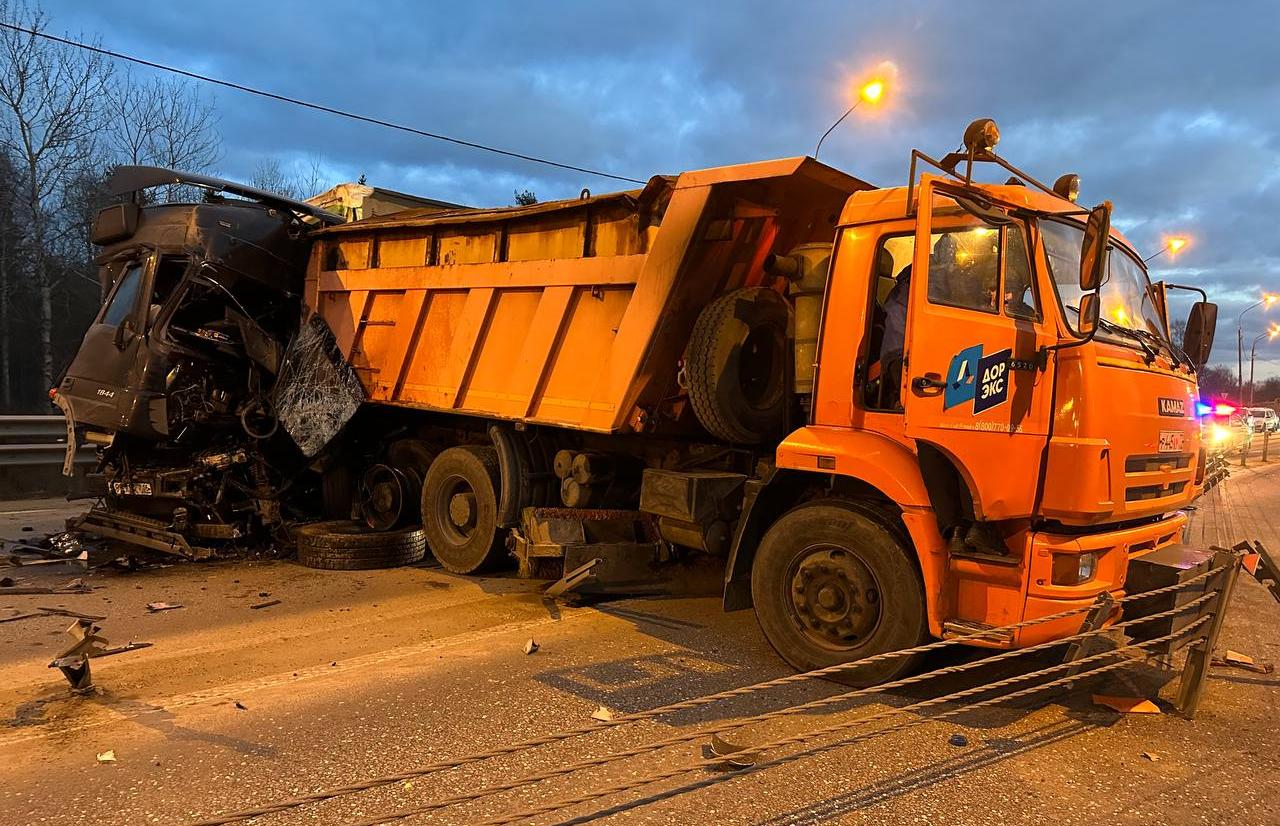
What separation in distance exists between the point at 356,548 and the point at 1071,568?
5.70m

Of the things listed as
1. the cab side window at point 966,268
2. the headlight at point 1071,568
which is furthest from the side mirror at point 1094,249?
the headlight at point 1071,568

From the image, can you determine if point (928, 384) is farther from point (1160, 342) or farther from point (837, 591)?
point (1160, 342)

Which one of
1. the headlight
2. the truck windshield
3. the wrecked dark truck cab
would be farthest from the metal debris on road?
the wrecked dark truck cab

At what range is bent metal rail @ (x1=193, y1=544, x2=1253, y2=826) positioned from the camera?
9.57 feet

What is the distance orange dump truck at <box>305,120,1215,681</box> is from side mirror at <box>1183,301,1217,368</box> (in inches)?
0.7

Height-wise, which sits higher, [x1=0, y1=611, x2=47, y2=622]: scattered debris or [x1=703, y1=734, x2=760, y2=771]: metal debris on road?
[x1=703, y1=734, x2=760, y2=771]: metal debris on road

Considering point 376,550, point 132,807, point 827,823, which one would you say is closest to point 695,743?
point 827,823

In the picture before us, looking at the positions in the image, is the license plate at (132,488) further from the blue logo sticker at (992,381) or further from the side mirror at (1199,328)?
the side mirror at (1199,328)

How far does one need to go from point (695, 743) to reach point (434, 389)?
176 inches

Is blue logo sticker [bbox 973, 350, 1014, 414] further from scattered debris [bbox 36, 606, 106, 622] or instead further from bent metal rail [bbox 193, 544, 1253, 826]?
scattered debris [bbox 36, 606, 106, 622]

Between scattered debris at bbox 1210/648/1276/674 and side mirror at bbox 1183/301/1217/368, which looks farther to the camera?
side mirror at bbox 1183/301/1217/368

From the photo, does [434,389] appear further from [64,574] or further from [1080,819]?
[1080,819]

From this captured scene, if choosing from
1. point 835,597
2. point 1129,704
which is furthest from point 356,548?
point 1129,704

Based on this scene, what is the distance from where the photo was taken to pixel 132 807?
2916mm
